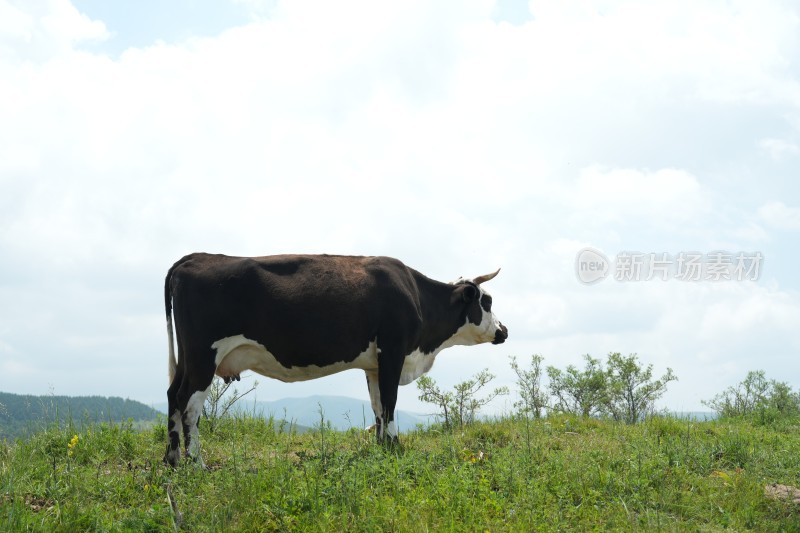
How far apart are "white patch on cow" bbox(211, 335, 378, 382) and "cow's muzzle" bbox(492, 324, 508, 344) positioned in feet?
11.4

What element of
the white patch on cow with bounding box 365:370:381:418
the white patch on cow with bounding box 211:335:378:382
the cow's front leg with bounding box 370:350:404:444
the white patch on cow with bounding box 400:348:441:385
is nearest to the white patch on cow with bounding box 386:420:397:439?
the cow's front leg with bounding box 370:350:404:444

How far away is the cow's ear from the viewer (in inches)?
523

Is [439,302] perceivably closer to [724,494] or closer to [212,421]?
[212,421]

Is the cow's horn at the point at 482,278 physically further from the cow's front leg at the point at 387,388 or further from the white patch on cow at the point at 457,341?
the cow's front leg at the point at 387,388

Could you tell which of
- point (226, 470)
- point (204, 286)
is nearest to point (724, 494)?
point (226, 470)

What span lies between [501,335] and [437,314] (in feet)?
5.94

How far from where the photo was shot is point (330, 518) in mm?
7145

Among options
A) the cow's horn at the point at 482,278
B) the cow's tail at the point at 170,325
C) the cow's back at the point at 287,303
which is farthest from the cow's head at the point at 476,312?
the cow's tail at the point at 170,325

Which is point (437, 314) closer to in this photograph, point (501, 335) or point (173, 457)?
point (501, 335)

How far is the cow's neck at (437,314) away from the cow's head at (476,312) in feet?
0.42

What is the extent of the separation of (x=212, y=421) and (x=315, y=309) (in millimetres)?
2907

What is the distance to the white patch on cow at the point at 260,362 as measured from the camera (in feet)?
33.7

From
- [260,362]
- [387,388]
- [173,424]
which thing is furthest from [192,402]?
[387,388]

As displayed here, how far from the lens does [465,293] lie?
1330cm
